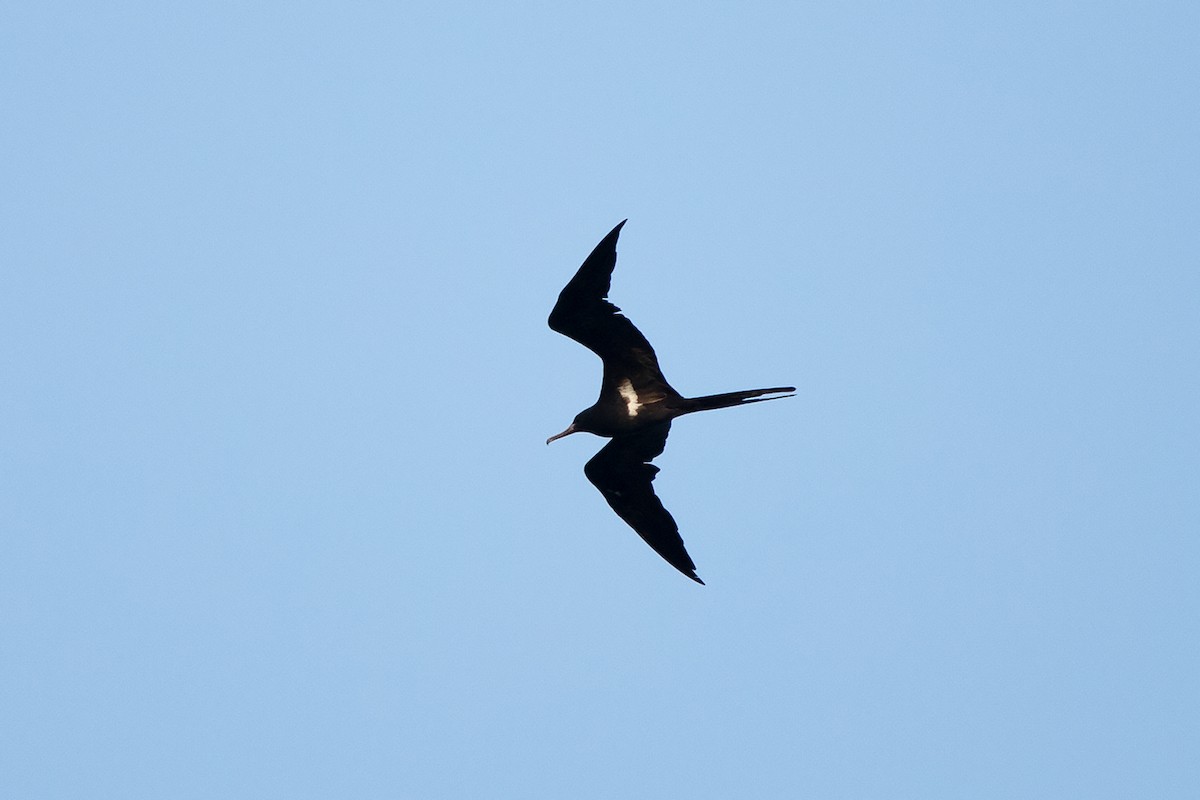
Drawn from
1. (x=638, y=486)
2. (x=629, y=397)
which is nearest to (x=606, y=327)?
(x=629, y=397)

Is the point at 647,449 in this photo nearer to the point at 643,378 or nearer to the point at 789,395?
the point at 643,378

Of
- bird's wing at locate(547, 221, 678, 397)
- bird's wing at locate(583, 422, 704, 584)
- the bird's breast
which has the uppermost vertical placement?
bird's wing at locate(547, 221, 678, 397)

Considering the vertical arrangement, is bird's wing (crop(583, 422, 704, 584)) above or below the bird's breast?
below

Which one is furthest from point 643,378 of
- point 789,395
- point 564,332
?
point 789,395

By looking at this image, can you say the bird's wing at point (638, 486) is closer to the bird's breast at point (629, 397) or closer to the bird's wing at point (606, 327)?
the bird's breast at point (629, 397)

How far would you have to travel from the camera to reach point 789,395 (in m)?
13.0

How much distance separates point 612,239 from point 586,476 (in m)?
3.12

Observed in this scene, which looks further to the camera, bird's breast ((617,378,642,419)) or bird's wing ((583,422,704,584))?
bird's wing ((583,422,704,584))

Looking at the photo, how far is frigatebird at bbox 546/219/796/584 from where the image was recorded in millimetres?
13664

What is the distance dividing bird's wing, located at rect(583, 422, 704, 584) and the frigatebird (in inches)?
0.4

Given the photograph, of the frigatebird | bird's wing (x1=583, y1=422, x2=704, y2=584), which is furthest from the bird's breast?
bird's wing (x1=583, y1=422, x2=704, y2=584)

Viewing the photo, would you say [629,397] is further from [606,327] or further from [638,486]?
[638,486]

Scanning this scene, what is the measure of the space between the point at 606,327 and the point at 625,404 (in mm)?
966

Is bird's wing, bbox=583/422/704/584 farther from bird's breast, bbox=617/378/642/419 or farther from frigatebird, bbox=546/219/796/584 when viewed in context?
bird's breast, bbox=617/378/642/419
